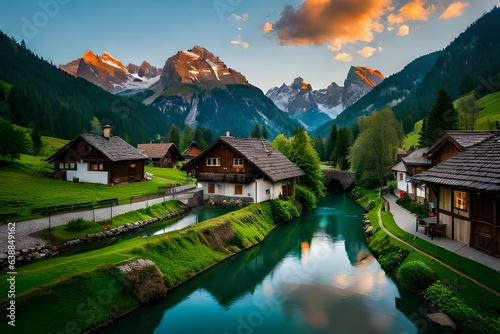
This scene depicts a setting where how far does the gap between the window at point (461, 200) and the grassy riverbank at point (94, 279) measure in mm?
15557

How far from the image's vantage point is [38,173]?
161 feet

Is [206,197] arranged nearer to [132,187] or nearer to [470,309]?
[132,187]

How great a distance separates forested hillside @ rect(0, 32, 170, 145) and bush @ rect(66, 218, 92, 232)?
96072 mm

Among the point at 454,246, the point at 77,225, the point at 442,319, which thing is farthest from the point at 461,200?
the point at 77,225

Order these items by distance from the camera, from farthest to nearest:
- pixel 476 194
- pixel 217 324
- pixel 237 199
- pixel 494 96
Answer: pixel 494 96 → pixel 237 199 → pixel 476 194 → pixel 217 324

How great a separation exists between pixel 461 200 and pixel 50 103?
5940 inches

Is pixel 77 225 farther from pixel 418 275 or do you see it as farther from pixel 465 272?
pixel 465 272

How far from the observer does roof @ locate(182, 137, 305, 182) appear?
1535 inches

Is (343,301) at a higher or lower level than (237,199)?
lower

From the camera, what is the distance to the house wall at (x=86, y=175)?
47.6m

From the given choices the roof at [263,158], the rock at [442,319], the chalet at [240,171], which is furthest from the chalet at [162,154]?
the rock at [442,319]

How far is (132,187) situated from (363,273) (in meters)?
33.8

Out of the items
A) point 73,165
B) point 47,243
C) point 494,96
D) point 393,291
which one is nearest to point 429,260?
point 393,291

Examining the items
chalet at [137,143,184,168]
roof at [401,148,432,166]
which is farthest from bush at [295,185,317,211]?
chalet at [137,143,184,168]
